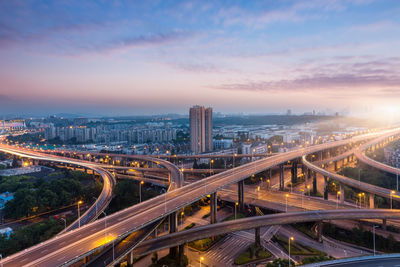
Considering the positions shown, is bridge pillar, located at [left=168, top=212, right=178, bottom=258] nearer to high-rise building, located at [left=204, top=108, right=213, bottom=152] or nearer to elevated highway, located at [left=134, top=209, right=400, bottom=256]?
elevated highway, located at [left=134, top=209, right=400, bottom=256]

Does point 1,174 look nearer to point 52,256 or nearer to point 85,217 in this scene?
point 85,217

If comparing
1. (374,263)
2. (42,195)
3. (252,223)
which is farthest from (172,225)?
(42,195)

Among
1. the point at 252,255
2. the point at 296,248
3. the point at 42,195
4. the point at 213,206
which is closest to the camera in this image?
the point at 252,255

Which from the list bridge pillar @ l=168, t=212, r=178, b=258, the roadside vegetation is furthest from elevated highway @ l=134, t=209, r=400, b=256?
the roadside vegetation

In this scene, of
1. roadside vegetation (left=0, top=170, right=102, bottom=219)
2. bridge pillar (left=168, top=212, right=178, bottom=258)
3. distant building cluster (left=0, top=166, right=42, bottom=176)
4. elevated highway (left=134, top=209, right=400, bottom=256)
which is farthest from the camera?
distant building cluster (left=0, top=166, right=42, bottom=176)

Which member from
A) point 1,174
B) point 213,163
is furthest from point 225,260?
point 1,174

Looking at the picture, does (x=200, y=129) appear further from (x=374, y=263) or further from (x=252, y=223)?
(x=374, y=263)

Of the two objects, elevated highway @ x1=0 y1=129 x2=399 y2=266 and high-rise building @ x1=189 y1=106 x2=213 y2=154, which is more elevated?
high-rise building @ x1=189 y1=106 x2=213 y2=154
